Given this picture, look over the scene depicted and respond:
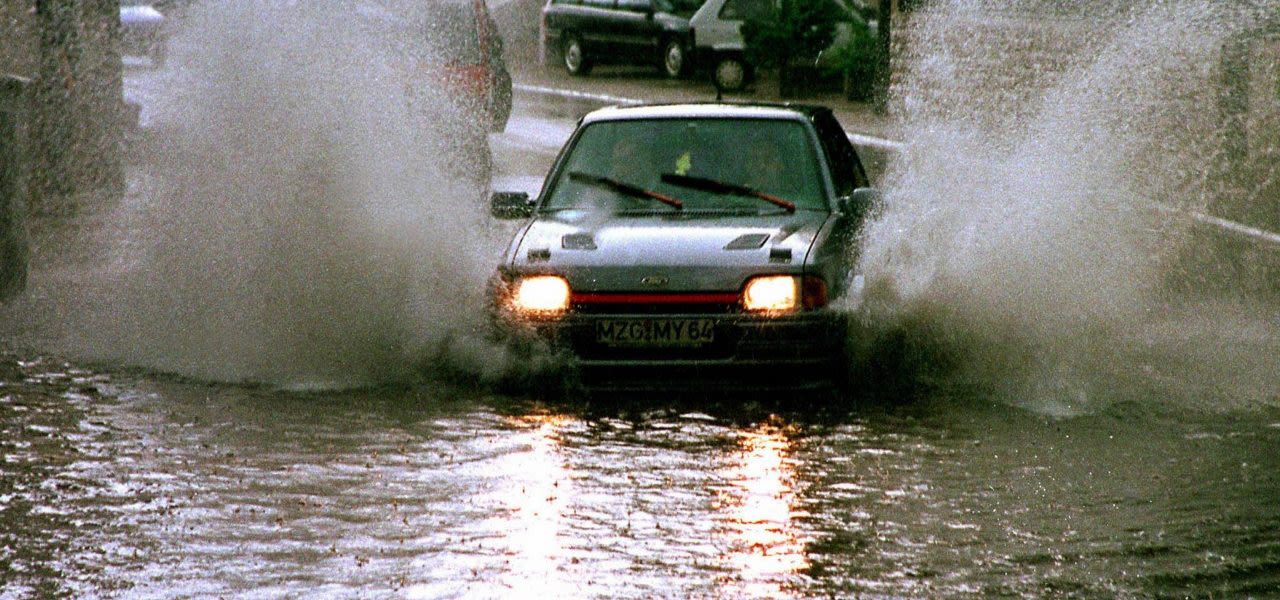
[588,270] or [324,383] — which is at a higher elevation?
[588,270]

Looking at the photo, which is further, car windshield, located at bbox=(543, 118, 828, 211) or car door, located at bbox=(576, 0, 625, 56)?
car door, located at bbox=(576, 0, 625, 56)

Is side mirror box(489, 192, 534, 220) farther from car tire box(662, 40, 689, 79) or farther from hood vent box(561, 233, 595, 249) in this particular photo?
car tire box(662, 40, 689, 79)

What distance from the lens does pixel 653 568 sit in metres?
6.21

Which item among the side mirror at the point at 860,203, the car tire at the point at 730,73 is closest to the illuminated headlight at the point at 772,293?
the side mirror at the point at 860,203

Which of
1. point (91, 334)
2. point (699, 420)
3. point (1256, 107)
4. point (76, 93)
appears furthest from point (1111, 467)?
point (76, 93)

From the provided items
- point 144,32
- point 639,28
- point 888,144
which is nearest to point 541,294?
point 888,144

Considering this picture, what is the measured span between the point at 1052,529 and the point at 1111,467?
108 centimetres

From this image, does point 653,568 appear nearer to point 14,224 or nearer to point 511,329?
point 511,329

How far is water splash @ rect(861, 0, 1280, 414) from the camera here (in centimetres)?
972

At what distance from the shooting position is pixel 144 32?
3072 cm

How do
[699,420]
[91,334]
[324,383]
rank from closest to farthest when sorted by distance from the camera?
[699,420] < [324,383] < [91,334]

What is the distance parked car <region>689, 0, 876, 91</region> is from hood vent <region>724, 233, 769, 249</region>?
2285 cm

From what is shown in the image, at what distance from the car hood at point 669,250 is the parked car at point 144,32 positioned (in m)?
10.5

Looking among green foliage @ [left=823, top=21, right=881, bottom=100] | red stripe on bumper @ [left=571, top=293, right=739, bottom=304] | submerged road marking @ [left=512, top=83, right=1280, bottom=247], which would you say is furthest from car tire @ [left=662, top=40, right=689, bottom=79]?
red stripe on bumper @ [left=571, top=293, right=739, bottom=304]
